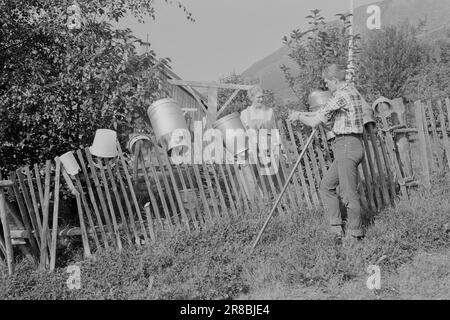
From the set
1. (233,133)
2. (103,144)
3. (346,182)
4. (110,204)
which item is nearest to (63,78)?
(103,144)

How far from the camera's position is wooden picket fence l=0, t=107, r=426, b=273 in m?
4.95

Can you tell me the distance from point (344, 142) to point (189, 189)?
1.73 m

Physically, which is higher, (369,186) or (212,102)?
(212,102)

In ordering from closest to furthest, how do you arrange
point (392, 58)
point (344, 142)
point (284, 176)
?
point (344, 142)
point (284, 176)
point (392, 58)

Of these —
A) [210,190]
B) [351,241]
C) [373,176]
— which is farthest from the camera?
[373,176]

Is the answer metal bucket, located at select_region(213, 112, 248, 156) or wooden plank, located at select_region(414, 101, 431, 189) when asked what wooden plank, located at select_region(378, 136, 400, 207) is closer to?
wooden plank, located at select_region(414, 101, 431, 189)

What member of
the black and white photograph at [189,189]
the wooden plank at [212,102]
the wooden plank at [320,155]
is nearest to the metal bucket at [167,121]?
the black and white photograph at [189,189]

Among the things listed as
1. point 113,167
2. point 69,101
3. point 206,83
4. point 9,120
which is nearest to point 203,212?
point 113,167

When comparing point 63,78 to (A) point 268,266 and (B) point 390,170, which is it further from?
(B) point 390,170

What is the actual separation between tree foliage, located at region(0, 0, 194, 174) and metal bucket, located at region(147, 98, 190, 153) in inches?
4.7

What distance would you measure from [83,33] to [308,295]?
3.66m

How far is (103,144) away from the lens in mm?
5199

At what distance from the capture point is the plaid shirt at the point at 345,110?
503cm

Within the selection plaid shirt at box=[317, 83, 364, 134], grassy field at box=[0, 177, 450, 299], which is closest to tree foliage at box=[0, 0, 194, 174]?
grassy field at box=[0, 177, 450, 299]
